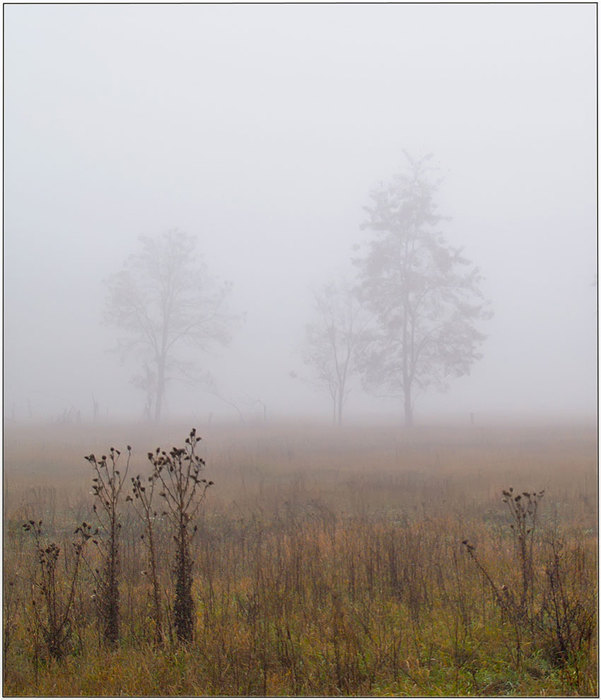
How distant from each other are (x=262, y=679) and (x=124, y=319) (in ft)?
90.5

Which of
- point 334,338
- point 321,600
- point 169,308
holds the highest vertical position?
point 169,308

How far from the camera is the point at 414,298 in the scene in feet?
82.3

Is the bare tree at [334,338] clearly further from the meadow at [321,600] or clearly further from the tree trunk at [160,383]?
the meadow at [321,600]

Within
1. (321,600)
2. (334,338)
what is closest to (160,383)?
(334,338)

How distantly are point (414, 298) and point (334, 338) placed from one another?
289 inches

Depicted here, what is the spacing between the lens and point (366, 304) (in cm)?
2580

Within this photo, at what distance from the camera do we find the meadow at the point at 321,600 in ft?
12.7

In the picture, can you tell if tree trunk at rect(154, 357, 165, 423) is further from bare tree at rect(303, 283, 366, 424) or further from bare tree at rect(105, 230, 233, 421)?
bare tree at rect(303, 283, 366, 424)

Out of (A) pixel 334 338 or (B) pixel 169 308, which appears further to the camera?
(A) pixel 334 338

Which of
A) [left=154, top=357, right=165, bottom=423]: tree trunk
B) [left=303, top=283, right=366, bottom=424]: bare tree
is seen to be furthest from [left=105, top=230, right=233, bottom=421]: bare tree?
[left=303, top=283, right=366, bottom=424]: bare tree

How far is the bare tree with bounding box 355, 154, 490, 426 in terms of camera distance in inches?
976

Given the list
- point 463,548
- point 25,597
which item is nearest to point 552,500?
point 463,548

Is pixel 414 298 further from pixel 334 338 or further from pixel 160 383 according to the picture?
pixel 160 383

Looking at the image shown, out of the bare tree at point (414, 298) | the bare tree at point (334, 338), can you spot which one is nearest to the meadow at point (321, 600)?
the bare tree at point (414, 298)
